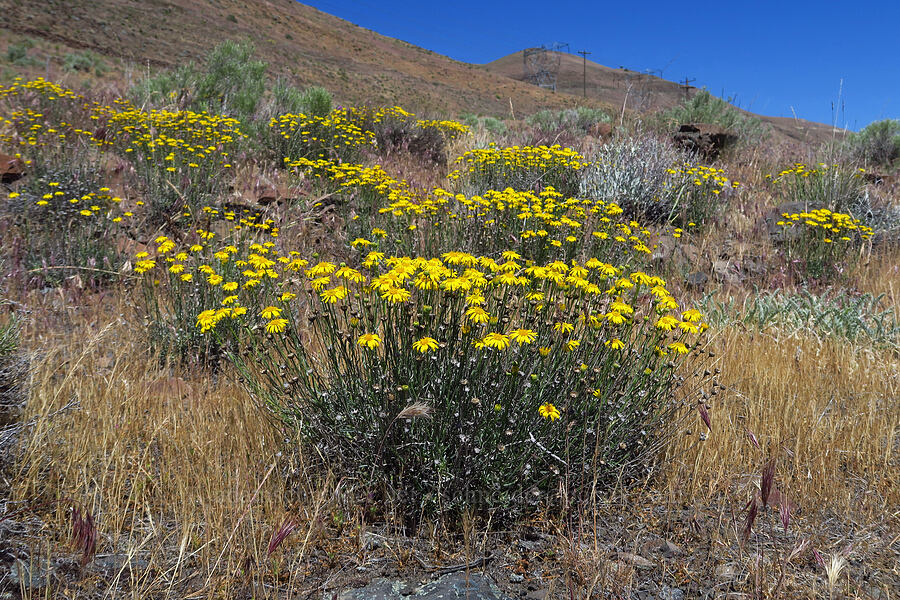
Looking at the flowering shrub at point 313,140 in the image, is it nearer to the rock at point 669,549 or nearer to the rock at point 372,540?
the rock at point 372,540

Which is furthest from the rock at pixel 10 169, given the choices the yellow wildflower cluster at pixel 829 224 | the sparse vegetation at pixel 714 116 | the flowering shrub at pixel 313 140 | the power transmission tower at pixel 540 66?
the power transmission tower at pixel 540 66

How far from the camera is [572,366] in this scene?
257 centimetres

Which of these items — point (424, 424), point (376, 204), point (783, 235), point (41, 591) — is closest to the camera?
point (41, 591)

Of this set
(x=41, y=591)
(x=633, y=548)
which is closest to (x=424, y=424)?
(x=633, y=548)

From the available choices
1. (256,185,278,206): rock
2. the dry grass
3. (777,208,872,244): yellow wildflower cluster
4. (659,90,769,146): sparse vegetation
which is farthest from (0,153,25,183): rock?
(659,90,769,146): sparse vegetation

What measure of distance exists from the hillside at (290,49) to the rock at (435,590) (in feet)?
46.4

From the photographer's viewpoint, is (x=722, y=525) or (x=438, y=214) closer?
(x=722, y=525)

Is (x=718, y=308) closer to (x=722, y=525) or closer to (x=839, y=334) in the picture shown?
(x=839, y=334)

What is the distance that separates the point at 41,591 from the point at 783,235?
7839 mm

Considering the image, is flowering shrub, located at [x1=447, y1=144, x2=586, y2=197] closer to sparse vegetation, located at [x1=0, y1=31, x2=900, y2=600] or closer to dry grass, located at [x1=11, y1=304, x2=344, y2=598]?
sparse vegetation, located at [x1=0, y1=31, x2=900, y2=600]

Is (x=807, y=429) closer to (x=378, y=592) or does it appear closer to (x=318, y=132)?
(x=378, y=592)

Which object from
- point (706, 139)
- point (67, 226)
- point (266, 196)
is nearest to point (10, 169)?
point (67, 226)

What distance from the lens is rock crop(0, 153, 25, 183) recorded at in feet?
21.2

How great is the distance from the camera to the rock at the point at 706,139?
10.1 m
